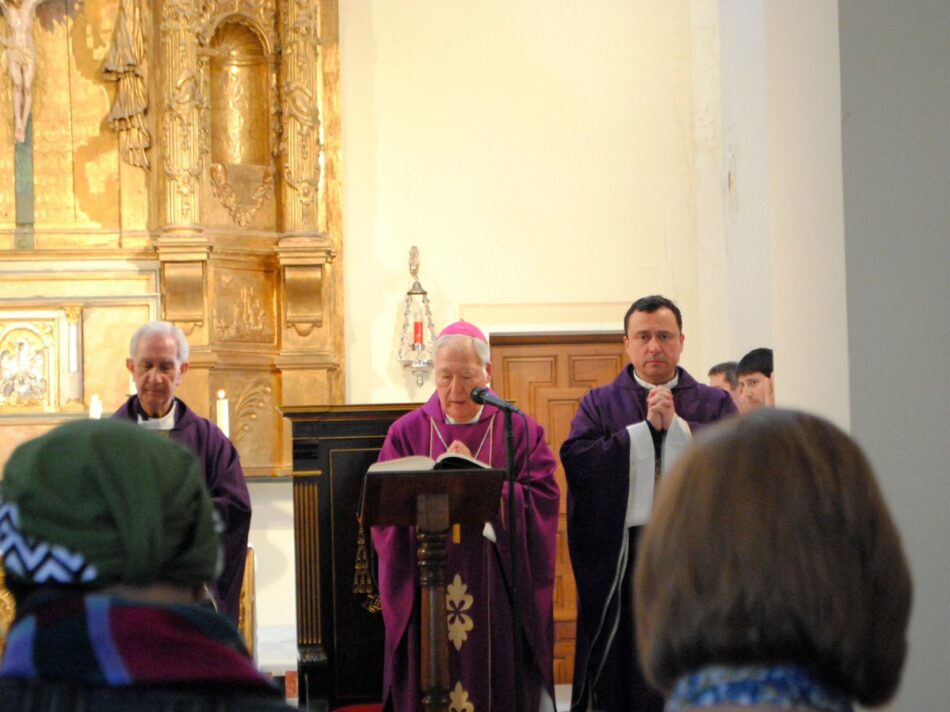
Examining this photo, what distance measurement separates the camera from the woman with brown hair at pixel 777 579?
1.48m

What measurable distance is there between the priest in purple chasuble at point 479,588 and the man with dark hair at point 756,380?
3.79 feet

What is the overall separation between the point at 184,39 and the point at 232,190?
1108mm

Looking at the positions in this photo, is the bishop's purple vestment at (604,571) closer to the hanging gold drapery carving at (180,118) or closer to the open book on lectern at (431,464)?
the open book on lectern at (431,464)

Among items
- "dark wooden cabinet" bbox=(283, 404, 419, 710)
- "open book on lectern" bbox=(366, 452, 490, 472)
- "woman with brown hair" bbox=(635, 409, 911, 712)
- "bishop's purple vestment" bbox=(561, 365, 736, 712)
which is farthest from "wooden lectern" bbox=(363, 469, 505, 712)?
"woman with brown hair" bbox=(635, 409, 911, 712)

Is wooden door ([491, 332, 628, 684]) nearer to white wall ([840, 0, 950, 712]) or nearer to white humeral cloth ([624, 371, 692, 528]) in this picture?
white humeral cloth ([624, 371, 692, 528])

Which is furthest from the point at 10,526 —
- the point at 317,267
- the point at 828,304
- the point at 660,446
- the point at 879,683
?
the point at 317,267

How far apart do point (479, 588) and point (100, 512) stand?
4267 mm

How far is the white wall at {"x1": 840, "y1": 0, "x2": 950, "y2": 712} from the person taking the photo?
132 inches

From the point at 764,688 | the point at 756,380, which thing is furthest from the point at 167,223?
the point at 764,688

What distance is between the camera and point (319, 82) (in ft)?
32.5

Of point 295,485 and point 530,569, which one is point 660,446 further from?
point 295,485

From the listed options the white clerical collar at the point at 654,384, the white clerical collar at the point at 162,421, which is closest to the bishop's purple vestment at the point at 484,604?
the white clerical collar at the point at 654,384

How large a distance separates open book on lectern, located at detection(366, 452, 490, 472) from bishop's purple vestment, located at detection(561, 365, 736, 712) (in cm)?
80

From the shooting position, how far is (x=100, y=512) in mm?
1506
